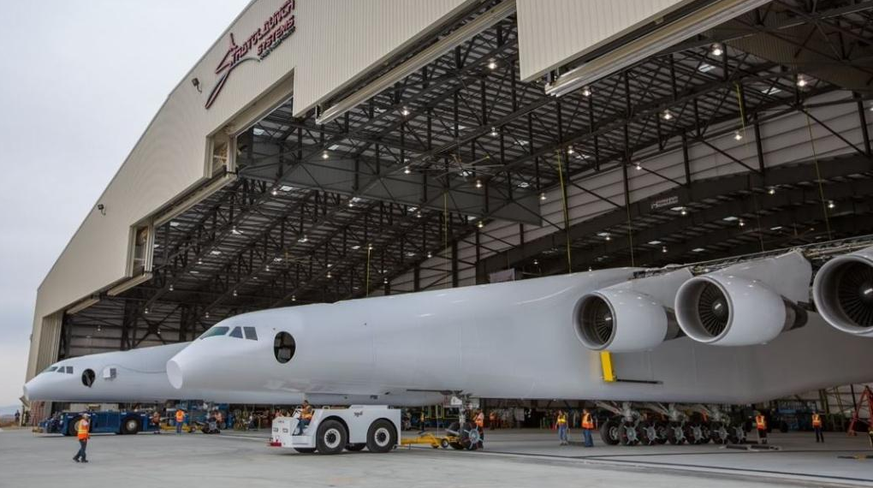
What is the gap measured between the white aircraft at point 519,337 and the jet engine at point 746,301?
0.03 meters

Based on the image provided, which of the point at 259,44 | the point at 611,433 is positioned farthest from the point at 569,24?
the point at 259,44

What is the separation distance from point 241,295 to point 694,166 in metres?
39.8

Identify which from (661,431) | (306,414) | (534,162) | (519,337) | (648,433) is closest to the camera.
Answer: (306,414)

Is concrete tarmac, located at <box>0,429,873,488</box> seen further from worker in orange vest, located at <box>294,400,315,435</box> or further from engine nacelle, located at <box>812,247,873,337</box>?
engine nacelle, located at <box>812,247,873,337</box>

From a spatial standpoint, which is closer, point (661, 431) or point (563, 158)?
point (661, 431)

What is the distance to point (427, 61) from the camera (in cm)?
1723

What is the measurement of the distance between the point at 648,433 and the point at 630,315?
21.7 ft

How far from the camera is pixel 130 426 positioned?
3375cm


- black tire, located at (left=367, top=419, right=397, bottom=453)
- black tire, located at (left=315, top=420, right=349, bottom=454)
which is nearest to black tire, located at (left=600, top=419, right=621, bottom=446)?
black tire, located at (left=367, top=419, right=397, bottom=453)

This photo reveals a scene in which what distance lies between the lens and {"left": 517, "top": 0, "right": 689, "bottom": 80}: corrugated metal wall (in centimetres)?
1241

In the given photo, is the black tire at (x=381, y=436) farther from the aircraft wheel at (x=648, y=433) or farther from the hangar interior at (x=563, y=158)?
the hangar interior at (x=563, y=158)

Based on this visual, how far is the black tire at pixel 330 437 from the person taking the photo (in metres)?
16.3

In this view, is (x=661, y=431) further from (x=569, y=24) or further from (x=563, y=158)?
(x=563, y=158)

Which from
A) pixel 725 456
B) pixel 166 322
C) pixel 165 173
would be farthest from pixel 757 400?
pixel 166 322
